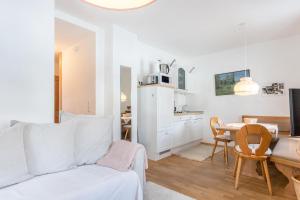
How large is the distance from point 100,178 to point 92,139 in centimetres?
49

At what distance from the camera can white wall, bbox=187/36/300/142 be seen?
3.73m

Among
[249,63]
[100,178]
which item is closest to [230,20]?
[249,63]

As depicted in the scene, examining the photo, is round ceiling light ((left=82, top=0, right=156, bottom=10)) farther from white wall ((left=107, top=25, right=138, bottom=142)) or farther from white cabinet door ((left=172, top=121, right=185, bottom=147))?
white cabinet door ((left=172, top=121, right=185, bottom=147))

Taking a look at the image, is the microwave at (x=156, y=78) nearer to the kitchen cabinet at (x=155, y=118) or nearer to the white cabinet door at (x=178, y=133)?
the kitchen cabinet at (x=155, y=118)

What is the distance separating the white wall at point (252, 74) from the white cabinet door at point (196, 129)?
0.68 ft

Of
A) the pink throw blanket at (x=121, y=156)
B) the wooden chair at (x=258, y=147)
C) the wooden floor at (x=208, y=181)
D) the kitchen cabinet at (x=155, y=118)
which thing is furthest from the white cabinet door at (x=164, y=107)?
the pink throw blanket at (x=121, y=156)

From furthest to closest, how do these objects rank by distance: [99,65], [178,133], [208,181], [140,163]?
[178,133], [99,65], [208,181], [140,163]

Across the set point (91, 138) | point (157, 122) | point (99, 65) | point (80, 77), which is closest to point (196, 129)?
point (157, 122)

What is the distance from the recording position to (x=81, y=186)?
54.6 inches

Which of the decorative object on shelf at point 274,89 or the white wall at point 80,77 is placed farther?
the decorative object on shelf at point 274,89

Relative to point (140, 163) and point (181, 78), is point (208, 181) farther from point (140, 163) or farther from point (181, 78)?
point (181, 78)

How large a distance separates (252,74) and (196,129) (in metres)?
1.90

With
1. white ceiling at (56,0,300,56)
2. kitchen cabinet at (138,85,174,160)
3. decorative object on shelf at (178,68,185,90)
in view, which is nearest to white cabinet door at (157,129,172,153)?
kitchen cabinet at (138,85,174,160)

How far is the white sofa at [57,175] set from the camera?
1.32 meters
